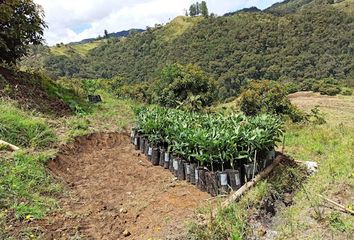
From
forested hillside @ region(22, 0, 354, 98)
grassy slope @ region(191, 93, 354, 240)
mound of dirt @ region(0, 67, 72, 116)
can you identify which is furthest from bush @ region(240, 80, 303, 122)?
forested hillside @ region(22, 0, 354, 98)

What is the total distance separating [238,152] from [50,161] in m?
2.93

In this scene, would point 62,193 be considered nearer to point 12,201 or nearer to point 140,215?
point 12,201

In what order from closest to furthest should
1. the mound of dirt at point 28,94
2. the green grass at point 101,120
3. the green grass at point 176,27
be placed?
the green grass at point 101,120
the mound of dirt at point 28,94
the green grass at point 176,27

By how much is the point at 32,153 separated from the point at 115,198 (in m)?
1.72

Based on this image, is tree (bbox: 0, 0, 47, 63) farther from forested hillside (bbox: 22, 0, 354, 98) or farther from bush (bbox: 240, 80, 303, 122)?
forested hillside (bbox: 22, 0, 354, 98)

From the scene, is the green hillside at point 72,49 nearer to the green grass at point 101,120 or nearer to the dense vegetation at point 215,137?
the green grass at point 101,120

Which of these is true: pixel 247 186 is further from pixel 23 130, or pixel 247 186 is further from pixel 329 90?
pixel 329 90

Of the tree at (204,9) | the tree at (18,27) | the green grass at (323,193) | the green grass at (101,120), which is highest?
the tree at (204,9)

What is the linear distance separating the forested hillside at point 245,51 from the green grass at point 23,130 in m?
49.0

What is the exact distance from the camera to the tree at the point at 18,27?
8.22m

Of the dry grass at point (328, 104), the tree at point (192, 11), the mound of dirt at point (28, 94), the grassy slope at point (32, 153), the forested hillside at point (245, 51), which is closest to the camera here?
the grassy slope at point (32, 153)

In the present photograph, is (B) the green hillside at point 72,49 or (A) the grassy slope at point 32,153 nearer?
(A) the grassy slope at point 32,153

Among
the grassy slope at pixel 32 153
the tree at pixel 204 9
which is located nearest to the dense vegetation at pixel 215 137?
the grassy slope at pixel 32 153

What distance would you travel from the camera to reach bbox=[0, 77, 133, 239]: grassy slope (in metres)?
3.81
